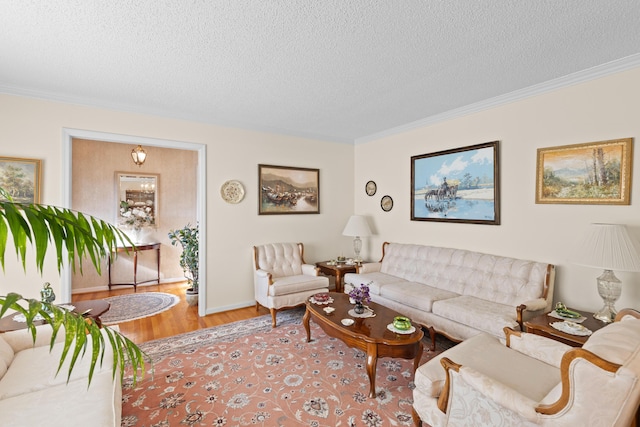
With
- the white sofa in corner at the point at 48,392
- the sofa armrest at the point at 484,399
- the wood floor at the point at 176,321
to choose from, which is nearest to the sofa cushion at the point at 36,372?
the white sofa in corner at the point at 48,392

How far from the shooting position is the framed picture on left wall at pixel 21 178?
293cm

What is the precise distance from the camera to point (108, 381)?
5.62 feet

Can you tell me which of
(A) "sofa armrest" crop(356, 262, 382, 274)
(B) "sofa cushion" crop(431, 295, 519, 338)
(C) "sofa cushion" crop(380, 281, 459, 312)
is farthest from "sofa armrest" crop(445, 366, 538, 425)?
(A) "sofa armrest" crop(356, 262, 382, 274)

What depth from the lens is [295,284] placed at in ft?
12.6

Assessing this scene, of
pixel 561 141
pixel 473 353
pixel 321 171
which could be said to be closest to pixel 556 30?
pixel 561 141

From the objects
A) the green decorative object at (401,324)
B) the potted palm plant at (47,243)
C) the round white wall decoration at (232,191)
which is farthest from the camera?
the round white wall decoration at (232,191)

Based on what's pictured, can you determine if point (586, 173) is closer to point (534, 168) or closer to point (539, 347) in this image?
point (534, 168)

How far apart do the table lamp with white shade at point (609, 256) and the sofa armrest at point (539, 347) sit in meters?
0.74

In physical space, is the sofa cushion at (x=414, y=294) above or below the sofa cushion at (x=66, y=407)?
above

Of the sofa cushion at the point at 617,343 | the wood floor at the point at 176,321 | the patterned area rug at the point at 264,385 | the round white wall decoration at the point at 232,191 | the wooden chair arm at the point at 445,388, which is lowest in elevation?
the patterned area rug at the point at 264,385

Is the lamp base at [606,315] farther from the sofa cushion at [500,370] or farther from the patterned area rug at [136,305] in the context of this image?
the patterned area rug at [136,305]

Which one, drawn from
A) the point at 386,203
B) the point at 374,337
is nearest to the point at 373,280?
the point at 386,203

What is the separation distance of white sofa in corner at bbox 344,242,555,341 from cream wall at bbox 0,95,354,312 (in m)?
1.30

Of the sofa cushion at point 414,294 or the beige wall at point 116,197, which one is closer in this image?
the sofa cushion at point 414,294
